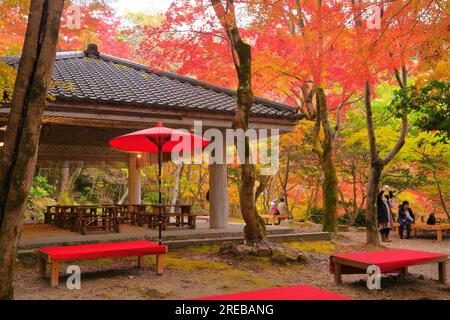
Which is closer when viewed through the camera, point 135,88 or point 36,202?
point 135,88

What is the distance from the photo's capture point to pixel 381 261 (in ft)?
19.6

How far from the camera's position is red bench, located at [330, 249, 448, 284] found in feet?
19.6

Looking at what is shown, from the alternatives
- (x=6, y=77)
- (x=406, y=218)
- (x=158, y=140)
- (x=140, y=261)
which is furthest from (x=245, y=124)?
(x=406, y=218)

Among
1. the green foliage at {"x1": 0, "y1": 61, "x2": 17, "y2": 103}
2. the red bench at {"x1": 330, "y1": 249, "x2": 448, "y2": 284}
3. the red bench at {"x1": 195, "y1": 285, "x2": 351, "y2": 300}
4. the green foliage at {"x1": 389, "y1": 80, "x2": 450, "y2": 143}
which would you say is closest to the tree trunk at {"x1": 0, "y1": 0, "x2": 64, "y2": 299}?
the red bench at {"x1": 195, "y1": 285, "x2": 351, "y2": 300}

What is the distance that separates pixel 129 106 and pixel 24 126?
494 centimetres

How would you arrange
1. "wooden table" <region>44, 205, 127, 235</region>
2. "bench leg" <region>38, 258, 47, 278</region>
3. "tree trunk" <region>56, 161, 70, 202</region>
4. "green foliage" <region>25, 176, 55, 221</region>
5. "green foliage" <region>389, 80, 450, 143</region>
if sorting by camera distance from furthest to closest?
"tree trunk" <region>56, 161, 70, 202</region>, "green foliage" <region>25, 176, 55, 221</region>, "wooden table" <region>44, 205, 127, 235</region>, "green foliage" <region>389, 80, 450, 143</region>, "bench leg" <region>38, 258, 47, 278</region>

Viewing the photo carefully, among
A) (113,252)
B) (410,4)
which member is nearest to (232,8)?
(410,4)

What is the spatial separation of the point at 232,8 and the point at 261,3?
4.19 feet

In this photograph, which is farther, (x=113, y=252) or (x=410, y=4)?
(x=410, y=4)

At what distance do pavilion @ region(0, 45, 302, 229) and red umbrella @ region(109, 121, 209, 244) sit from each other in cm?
147

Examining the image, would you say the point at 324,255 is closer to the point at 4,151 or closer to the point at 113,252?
the point at 113,252

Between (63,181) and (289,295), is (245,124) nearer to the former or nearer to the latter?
(289,295)

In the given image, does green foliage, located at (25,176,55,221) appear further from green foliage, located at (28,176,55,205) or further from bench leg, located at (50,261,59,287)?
bench leg, located at (50,261,59,287)

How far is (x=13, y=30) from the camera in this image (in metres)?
14.1
